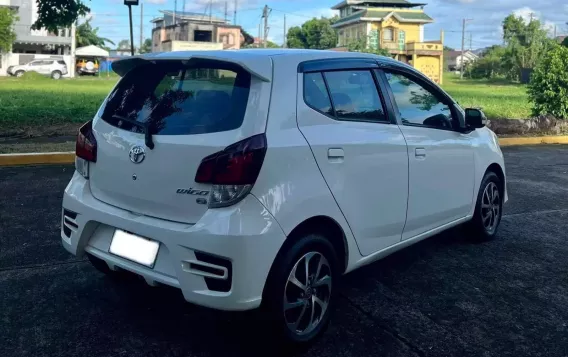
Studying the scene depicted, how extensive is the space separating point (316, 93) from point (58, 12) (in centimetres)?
942

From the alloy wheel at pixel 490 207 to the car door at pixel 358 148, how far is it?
5.00 feet

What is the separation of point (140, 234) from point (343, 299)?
1.48m

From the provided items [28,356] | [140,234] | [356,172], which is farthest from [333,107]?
[28,356]

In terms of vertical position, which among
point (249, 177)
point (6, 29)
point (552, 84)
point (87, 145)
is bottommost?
point (249, 177)

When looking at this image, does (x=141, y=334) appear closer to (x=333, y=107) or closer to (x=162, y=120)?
(x=162, y=120)

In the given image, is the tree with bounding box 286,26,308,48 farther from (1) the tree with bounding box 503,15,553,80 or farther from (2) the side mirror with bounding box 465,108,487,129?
(2) the side mirror with bounding box 465,108,487,129

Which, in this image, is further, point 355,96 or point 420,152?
point 420,152

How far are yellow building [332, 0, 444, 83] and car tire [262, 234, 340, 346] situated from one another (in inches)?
2618

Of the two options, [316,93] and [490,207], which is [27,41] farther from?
[316,93]

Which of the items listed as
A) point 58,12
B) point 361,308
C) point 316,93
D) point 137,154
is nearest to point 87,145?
point 137,154

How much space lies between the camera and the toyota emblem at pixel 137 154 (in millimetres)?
3008

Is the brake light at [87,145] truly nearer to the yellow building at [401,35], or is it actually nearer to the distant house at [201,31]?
the yellow building at [401,35]

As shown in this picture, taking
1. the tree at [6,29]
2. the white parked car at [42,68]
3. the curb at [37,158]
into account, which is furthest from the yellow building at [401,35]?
the curb at [37,158]

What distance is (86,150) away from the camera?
3.37 m
